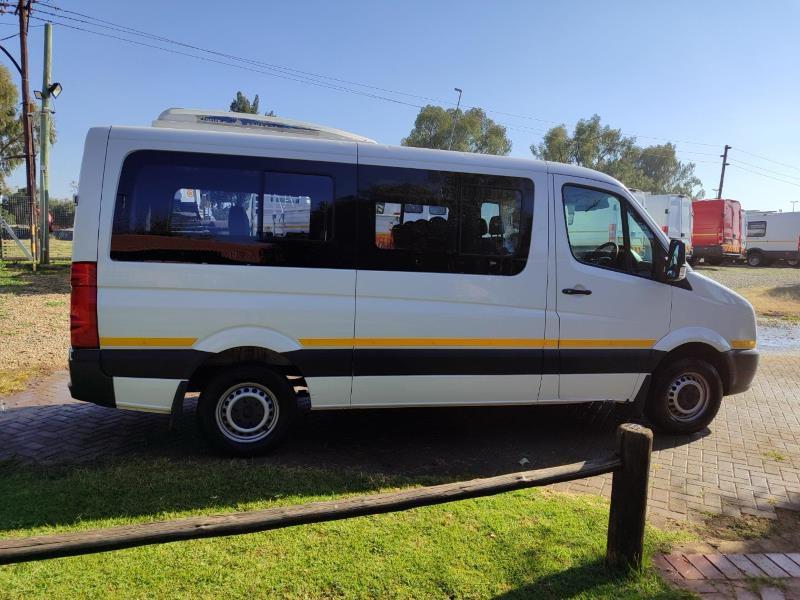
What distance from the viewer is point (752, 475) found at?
14.9 feet

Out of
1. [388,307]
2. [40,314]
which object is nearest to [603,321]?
[388,307]

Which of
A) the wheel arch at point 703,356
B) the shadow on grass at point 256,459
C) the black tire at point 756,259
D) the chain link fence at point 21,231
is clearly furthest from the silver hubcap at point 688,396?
the black tire at point 756,259

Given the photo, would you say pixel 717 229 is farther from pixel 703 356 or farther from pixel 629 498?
pixel 629 498

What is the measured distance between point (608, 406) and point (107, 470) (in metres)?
4.93

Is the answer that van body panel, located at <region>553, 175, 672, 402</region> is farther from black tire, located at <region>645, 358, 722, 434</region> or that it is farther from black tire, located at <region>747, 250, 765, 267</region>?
black tire, located at <region>747, 250, 765, 267</region>

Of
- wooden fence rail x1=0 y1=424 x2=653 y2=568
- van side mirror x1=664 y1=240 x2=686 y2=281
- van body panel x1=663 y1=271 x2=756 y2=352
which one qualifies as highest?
van side mirror x1=664 y1=240 x2=686 y2=281

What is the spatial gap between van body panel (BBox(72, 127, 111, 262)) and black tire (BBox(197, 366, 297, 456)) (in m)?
1.31

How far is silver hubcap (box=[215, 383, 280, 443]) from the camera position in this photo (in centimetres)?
439

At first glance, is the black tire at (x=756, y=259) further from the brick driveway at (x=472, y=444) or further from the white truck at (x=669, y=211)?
the brick driveway at (x=472, y=444)

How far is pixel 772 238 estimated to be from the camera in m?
30.5

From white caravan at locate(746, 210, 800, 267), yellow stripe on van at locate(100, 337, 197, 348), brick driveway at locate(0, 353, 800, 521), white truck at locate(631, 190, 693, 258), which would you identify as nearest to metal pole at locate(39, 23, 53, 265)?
brick driveway at locate(0, 353, 800, 521)

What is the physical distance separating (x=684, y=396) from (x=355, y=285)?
3.27 m

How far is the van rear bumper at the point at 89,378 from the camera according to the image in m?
4.02

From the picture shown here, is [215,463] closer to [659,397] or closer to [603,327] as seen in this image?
[603,327]
